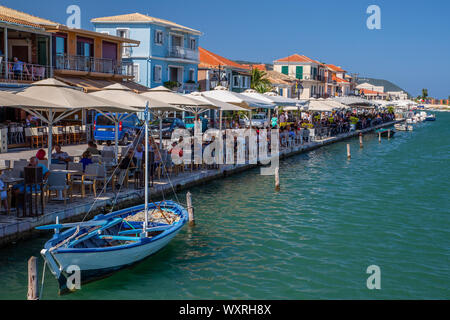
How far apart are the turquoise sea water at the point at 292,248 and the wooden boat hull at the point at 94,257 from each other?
0.24 metres

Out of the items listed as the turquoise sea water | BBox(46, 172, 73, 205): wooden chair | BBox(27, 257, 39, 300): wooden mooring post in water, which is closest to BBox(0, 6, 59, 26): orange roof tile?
the turquoise sea water

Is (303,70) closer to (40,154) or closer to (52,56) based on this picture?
(52,56)

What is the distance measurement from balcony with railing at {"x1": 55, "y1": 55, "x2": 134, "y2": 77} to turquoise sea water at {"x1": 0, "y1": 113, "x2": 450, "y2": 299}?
15960 mm

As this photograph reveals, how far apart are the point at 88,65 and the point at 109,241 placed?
2494 cm

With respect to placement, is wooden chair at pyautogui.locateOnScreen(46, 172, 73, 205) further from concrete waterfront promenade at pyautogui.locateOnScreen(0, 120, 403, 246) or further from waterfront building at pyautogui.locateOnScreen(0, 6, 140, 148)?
waterfront building at pyautogui.locateOnScreen(0, 6, 140, 148)

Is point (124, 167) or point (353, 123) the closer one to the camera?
point (124, 167)

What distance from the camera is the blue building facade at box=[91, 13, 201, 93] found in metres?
46.0

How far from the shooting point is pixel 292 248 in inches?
525

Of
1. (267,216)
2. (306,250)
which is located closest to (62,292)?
(306,250)

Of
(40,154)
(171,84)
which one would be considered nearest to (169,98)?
(40,154)

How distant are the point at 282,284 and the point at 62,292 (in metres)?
4.55

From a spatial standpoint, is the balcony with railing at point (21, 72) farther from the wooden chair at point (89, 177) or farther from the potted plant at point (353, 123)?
the potted plant at point (353, 123)

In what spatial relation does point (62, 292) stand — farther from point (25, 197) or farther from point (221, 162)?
point (221, 162)

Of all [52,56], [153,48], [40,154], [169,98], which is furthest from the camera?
[153,48]
